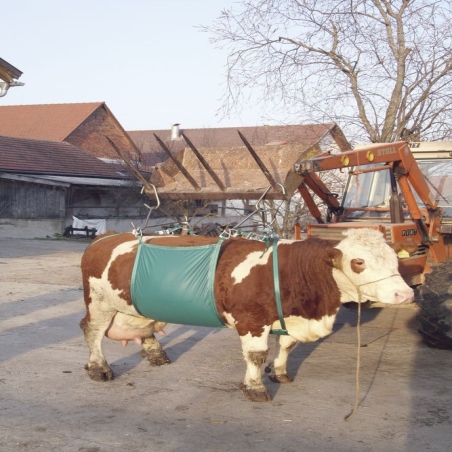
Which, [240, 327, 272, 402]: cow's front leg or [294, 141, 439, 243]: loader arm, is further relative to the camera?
[294, 141, 439, 243]: loader arm

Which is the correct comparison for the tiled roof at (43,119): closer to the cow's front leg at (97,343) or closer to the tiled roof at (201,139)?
the tiled roof at (201,139)

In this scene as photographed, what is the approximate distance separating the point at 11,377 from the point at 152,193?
3088 millimetres

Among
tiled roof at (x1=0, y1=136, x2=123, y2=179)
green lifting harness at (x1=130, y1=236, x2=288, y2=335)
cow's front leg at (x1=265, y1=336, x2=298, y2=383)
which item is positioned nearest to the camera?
green lifting harness at (x1=130, y1=236, x2=288, y2=335)

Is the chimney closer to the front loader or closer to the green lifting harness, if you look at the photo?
the front loader

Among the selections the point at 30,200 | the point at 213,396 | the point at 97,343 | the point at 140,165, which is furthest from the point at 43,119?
the point at 213,396

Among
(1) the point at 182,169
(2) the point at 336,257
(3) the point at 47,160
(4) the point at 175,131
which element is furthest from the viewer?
(4) the point at 175,131

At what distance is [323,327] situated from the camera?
5930 mm

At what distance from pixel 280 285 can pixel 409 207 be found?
2953 mm

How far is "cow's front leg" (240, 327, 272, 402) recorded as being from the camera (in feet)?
19.4

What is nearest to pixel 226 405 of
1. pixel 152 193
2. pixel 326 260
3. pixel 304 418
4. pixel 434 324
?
pixel 304 418

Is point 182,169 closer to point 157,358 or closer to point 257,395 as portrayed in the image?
point 157,358

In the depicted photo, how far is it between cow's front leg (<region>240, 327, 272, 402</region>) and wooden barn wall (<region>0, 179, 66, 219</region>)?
24.0 m

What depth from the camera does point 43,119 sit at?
151ft

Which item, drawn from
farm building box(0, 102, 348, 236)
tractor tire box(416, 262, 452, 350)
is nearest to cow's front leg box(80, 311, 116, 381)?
farm building box(0, 102, 348, 236)
